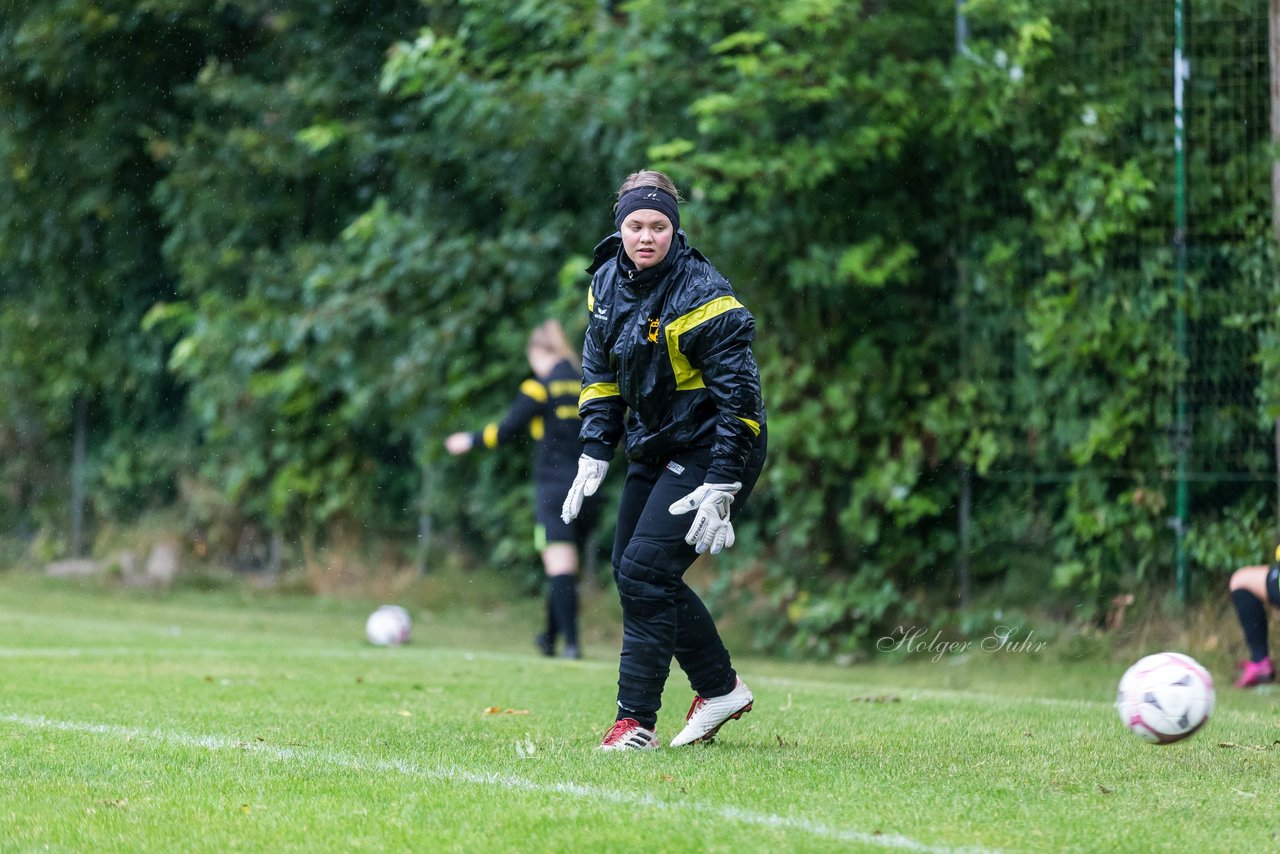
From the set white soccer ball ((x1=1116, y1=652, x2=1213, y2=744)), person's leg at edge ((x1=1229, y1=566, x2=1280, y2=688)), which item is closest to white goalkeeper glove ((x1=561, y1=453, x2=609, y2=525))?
white soccer ball ((x1=1116, y1=652, x2=1213, y2=744))

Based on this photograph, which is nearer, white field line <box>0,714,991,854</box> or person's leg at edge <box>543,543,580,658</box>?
white field line <box>0,714,991,854</box>

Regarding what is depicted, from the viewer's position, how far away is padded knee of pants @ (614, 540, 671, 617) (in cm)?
527

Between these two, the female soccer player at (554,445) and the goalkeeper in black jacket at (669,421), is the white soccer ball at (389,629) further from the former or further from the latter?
the goalkeeper in black jacket at (669,421)

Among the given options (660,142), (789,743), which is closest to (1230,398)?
(660,142)

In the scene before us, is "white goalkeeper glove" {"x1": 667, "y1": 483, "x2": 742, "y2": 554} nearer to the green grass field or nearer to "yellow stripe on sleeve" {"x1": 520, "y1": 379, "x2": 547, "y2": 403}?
the green grass field

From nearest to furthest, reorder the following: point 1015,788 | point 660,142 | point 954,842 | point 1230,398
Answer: point 954,842
point 1015,788
point 1230,398
point 660,142

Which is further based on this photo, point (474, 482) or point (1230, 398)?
point (474, 482)

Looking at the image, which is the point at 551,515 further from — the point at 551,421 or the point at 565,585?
the point at 551,421

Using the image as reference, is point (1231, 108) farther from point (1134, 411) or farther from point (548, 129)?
point (548, 129)

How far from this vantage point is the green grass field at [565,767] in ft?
12.7

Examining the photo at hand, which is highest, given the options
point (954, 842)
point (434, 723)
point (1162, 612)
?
point (954, 842)

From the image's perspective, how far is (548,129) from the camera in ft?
38.6

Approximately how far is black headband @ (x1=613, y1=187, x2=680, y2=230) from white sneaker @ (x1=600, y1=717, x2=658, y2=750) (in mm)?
1646

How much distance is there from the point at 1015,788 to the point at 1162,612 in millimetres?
5434
